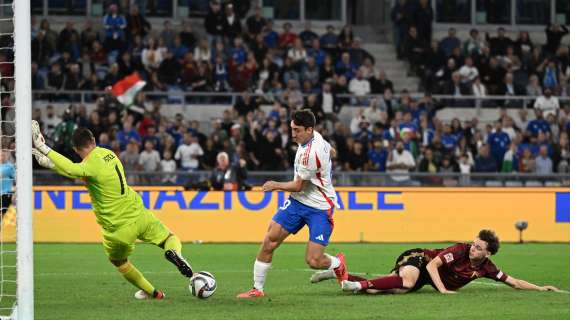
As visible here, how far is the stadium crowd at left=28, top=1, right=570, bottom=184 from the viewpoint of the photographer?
27516mm

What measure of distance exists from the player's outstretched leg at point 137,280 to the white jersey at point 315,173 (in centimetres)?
190

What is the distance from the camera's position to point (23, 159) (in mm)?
10297

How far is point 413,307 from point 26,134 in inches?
173

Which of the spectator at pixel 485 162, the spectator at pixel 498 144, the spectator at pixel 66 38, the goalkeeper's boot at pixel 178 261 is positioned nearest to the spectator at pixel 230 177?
the spectator at pixel 485 162

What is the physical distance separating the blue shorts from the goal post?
369cm

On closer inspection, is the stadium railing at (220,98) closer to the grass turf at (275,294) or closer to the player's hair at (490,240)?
the grass turf at (275,294)

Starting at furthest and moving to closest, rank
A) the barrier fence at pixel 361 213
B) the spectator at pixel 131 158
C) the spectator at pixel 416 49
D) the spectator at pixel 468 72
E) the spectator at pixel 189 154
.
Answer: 1. the spectator at pixel 416 49
2. the spectator at pixel 468 72
3. the spectator at pixel 189 154
4. the spectator at pixel 131 158
5. the barrier fence at pixel 361 213

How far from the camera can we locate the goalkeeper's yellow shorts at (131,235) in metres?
12.9

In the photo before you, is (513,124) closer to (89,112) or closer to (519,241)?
(519,241)

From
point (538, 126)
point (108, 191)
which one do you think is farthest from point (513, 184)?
point (108, 191)

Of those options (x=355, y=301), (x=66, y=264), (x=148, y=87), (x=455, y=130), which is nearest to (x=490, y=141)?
(x=455, y=130)

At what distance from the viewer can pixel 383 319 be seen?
439 inches

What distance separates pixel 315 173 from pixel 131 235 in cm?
A: 214

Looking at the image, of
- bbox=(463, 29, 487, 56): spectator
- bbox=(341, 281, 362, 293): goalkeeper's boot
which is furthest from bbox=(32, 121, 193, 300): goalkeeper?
bbox=(463, 29, 487, 56): spectator
